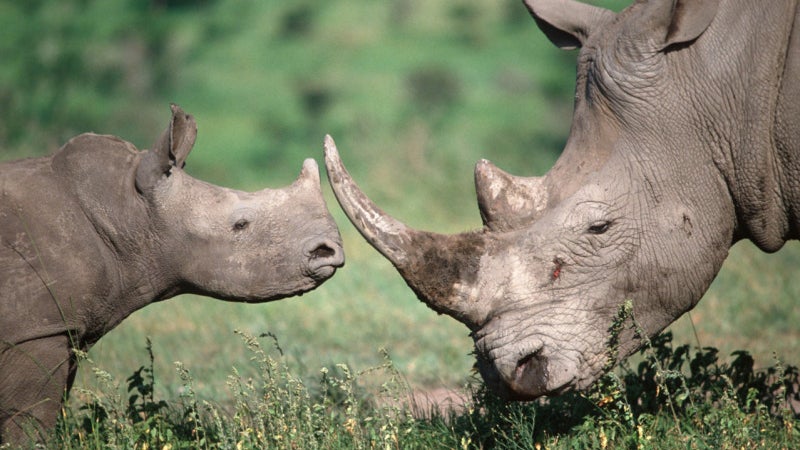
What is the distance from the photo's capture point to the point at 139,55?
42.7 ft

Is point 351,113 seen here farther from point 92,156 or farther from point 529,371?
point 529,371

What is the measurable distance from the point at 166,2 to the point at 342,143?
2619mm

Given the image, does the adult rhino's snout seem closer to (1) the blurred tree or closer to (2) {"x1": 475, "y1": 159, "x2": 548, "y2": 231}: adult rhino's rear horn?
(2) {"x1": 475, "y1": 159, "x2": 548, "y2": 231}: adult rhino's rear horn

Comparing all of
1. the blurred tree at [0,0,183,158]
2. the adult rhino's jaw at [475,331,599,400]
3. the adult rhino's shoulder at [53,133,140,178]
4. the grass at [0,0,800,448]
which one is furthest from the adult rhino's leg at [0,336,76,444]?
the blurred tree at [0,0,183,158]

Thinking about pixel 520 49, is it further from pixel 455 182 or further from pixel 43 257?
pixel 43 257

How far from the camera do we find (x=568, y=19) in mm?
5336

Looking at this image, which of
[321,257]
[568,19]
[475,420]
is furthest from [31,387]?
[568,19]

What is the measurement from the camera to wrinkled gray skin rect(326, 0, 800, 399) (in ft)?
15.4

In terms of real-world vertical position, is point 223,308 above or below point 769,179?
above

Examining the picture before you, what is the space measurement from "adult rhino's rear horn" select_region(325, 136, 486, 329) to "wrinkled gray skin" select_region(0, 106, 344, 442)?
11.7 inches

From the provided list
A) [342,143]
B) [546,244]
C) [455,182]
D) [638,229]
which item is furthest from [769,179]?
[342,143]

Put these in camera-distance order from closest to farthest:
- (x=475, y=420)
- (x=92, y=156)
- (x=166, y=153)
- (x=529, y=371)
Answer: (x=529, y=371) → (x=166, y=153) → (x=92, y=156) → (x=475, y=420)

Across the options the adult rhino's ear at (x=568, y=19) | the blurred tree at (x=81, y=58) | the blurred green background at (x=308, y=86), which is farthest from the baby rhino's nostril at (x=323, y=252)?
the blurred tree at (x=81, y=58)

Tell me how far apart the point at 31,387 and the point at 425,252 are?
1.72 meters
